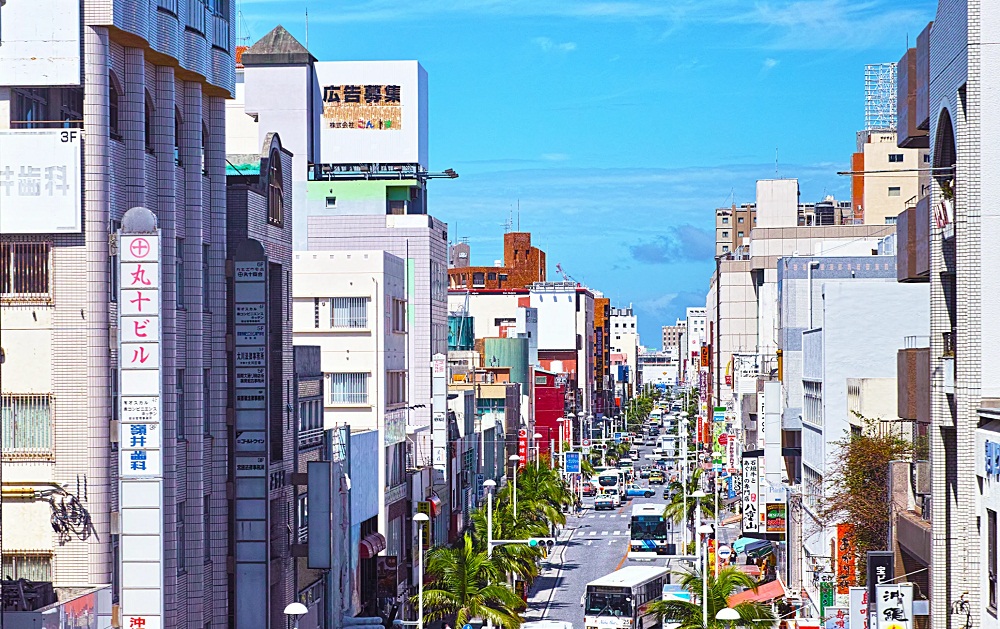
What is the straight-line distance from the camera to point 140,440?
3288 centimetres

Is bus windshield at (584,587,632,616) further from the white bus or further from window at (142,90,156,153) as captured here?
window at (142,90,156,153)

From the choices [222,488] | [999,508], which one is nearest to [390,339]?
[222,488]

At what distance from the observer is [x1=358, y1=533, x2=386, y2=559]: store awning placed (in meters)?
64.5

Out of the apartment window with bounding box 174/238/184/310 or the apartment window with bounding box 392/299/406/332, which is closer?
the apartment window with bounding box 174/238/184/310

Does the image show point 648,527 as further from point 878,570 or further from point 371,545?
point 878,570

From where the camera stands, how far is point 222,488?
45.3m

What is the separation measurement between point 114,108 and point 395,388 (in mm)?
43429

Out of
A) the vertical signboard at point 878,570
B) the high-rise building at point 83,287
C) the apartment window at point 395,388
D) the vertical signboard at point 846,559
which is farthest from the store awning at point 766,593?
the high-rise building at point 83,287

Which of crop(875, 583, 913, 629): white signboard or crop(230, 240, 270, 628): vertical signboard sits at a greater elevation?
crop(230, 240, 270, 628): vertical signboard

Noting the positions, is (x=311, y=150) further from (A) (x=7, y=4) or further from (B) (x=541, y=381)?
(B) (x=541, y=381)

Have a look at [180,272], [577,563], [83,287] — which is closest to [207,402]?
[180,272]

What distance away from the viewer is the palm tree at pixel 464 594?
5888 cm

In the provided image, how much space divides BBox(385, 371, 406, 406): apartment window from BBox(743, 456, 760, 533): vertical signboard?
3121 cm

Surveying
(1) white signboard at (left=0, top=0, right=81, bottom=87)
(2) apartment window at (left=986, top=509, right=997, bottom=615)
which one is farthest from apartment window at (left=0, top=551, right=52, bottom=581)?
(2) apartment window at (left=986, top=509, right=997, bottom=615)
